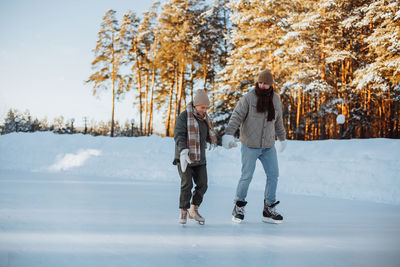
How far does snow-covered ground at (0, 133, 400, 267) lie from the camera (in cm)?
223

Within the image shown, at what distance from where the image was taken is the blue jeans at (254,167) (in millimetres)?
3408

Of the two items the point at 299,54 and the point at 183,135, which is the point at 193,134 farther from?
the point at 299,54

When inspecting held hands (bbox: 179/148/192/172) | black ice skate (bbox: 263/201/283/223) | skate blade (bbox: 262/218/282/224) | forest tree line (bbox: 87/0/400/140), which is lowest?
skate blade (bbox: 262/218/282/224)

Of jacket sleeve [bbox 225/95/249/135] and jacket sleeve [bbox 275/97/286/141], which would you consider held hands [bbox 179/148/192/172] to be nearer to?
jacket sleeve [bbox 225/95/249/135]

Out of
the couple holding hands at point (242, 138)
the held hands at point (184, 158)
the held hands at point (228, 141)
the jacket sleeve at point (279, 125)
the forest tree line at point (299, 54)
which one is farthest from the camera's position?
the forest tree line at point (299, 54)

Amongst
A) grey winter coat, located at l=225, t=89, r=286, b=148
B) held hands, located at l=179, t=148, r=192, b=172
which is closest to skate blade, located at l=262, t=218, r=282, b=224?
grey winter coat, located at l=225, t=89, r=286, b=148

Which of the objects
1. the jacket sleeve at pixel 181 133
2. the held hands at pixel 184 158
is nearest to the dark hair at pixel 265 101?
the jacket sleeve at pixel 181 133

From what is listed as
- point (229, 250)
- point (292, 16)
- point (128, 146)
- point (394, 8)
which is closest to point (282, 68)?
point (292, 16)

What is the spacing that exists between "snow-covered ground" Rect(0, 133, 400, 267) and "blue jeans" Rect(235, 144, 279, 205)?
0.32 metres

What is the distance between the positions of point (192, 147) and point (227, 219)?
955 millimetres

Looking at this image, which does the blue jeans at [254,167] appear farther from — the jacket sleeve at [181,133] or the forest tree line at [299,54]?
the forest tree line at [299,54]

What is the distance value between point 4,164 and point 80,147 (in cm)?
230

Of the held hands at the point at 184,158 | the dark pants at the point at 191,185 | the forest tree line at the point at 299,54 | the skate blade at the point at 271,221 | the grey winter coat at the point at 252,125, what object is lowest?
the skate blade at the point at 271,221

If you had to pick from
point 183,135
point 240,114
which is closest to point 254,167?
point 240,114
